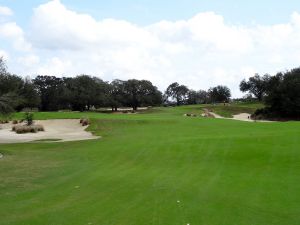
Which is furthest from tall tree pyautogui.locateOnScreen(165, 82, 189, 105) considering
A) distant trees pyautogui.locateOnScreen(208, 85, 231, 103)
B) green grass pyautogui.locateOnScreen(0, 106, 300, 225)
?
green grass pyautogui.locateOnScreen(0, 106, 300, 225)

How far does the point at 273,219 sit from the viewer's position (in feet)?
30.5

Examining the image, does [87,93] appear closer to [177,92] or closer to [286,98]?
[286,98]

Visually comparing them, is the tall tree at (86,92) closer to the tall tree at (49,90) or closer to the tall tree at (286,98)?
the tall tree at (49,90)

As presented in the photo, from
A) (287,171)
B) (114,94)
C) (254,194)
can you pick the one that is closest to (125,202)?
(254,194)

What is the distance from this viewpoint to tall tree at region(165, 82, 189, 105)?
7062 inches

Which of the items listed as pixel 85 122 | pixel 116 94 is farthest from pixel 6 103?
pixel 116 94

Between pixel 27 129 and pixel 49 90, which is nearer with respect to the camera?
pixel 27 129

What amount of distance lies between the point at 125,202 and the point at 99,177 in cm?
482

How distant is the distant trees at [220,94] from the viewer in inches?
6363

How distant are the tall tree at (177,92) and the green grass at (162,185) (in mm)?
155120

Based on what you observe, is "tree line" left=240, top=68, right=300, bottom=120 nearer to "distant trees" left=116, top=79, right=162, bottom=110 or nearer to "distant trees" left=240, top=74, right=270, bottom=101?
"distant trees" left=116, top=79, right=162, bottom=110

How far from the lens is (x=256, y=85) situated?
154 m

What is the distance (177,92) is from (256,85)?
37.7m

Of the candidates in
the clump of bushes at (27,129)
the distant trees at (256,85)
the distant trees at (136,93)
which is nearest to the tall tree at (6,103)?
the clump of bushes at (27,129)
